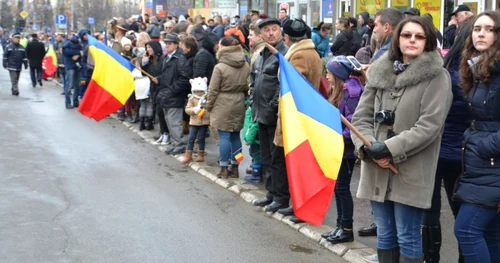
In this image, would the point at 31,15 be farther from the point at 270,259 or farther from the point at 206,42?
the point at 270,259

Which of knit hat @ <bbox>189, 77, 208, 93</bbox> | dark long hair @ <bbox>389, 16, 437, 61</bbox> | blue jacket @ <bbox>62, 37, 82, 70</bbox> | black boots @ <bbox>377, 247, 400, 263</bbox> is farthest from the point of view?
blue jacket @ <bbox>62, 37, 82, 70</bbox>

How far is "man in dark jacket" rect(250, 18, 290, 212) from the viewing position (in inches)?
313

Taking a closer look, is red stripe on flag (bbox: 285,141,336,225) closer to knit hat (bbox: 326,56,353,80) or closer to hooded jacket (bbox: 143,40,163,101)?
knit hat (bbox: 326,56,353,80)

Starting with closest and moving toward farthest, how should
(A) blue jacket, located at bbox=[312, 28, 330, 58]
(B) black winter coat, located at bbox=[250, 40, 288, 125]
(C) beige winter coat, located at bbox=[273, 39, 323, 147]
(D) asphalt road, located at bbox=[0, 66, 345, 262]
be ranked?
1. (D) asphalt road, located at bbox=[0, 66, 345, 262]
2. (C) beige winter coat, located at bbox=[273, 39, 323, 147]
3. (B) black winter coat, located at bbox=[250, 40, 288, 125]
4. (A) blue jacket, located at bbox=[312, 28, 330, 58]

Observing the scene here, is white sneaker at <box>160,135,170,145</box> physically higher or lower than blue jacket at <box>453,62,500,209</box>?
lower

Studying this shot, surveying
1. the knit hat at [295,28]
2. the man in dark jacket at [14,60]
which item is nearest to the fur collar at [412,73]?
the knit hat at [295,28]

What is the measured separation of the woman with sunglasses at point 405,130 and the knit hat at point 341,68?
132 cm

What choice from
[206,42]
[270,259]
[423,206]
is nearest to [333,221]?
[270,259]

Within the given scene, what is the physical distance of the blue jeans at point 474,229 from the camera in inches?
186

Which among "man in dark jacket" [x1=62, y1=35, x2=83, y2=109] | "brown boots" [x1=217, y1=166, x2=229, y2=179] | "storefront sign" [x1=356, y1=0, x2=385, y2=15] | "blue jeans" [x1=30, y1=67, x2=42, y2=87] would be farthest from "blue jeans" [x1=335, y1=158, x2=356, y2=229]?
"blue jeans" [x1=30, y1=67, x2=42, y2=87]

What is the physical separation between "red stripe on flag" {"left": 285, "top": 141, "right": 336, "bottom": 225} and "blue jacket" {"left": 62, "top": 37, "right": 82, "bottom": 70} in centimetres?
1425

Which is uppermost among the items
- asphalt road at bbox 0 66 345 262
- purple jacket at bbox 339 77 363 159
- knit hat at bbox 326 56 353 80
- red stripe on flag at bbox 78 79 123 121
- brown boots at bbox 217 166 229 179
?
knit hat at bbox 326 56 353 80

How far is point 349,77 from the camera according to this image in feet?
21.2

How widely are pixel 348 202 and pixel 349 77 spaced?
1.13 meters
